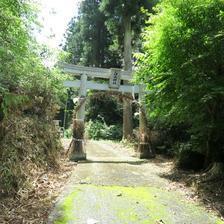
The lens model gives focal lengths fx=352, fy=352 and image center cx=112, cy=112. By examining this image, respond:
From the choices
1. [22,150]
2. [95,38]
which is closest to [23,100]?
[22,150]

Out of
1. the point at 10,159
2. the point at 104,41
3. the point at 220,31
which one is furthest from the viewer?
the point at 104,41

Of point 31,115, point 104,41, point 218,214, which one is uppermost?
point 104,41

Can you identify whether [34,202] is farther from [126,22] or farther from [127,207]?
[126,22]

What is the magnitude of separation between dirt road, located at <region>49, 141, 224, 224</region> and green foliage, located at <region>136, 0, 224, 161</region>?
1.54 metres

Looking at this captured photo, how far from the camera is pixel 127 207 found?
5504mm

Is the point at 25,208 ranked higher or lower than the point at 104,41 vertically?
lower

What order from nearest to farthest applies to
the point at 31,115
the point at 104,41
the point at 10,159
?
the point at 10,159 → the point at 31,115 → the point at 104,41

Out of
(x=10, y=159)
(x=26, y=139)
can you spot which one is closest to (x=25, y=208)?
(x=10, y=159)

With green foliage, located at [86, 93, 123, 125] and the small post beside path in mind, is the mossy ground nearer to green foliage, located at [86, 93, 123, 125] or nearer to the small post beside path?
the small post beside path

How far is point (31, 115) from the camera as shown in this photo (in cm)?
820

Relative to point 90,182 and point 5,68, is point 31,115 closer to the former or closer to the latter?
point 90,182

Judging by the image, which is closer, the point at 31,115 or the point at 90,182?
the point at 90,182

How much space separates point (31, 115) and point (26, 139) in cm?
137

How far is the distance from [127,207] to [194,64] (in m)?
3.35
